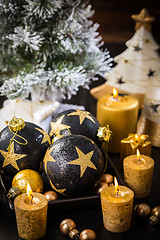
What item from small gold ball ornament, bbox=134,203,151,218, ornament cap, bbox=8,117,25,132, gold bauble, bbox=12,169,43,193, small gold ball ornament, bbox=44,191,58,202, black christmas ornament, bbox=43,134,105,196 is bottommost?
small gold ball ornament, bbox=134,203,151,218

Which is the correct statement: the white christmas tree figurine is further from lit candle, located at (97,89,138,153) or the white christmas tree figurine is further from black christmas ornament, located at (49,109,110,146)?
black christmas ornament, located at (49,109,110,146)

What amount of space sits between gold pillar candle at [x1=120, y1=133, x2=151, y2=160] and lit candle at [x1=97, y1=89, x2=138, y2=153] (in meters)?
0.07

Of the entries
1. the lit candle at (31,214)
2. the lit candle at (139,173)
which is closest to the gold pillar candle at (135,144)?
the lit candle at (139,173)

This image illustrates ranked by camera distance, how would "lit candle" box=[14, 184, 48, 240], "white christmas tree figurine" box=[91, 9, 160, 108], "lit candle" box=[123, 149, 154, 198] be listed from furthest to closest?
1. "white christmas tree figurine" box=[91, 9, 160, 108]
2. "lit candle" box=[123, 149, 154, 198]
3. "lit candle" box=[14, 184, 48, 240]

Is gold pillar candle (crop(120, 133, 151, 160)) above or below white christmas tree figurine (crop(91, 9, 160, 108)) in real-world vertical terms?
below

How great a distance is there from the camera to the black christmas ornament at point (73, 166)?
0.71 m

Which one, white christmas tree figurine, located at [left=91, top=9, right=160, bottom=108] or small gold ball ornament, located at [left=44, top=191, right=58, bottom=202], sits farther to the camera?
white christmas tree figurine, located at [left=91, top=9, right=160, bottom=108]

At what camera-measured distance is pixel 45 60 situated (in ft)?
3.60

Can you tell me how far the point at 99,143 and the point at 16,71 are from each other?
48cm

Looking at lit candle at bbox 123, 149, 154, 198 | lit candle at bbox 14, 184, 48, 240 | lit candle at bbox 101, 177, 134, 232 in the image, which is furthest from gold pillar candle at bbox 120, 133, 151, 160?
lit candle at bbox 14, 184, 48, 240

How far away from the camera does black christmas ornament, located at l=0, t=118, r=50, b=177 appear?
2.50 ft

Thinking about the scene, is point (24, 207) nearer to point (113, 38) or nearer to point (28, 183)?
point (28, 183)

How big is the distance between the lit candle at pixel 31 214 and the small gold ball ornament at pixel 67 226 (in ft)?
0.12

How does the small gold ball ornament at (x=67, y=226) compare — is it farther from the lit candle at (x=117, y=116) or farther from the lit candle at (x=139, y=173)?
the lit candle at (x=117, y=116)
